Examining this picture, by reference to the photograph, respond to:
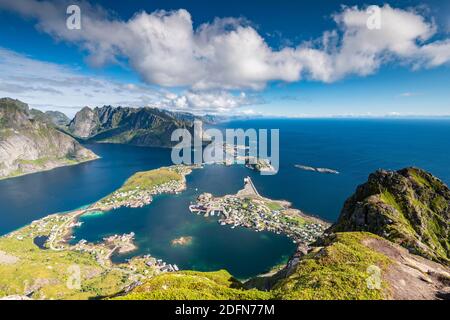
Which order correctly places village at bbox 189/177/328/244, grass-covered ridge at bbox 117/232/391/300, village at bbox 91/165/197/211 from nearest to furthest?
1. grass-covered ridge at bbox 117/232/391/300
2. village at bbox 189/177/328/244
3. village at bbox 91/165/197/211

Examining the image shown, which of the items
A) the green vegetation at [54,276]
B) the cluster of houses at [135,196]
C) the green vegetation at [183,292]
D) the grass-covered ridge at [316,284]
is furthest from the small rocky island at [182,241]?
the grass-covered ridge at [316,284]

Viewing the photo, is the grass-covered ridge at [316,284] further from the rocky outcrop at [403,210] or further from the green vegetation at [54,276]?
the green vegetation at [54,276]

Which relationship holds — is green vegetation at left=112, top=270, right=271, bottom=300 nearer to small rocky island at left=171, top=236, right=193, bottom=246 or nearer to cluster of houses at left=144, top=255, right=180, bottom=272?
cluster of houses at left=144, top=255, right=180, bottom=272

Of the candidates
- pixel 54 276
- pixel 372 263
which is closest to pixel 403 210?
pixel 372 263

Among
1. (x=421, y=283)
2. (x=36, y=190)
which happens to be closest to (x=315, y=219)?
(x=421, y=283)

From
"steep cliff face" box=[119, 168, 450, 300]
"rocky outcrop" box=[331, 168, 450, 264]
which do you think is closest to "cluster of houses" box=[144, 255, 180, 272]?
"steep cliff face" box=[119, 168, 450, 300]

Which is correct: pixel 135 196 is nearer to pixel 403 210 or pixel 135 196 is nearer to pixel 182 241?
pixel 182 241
